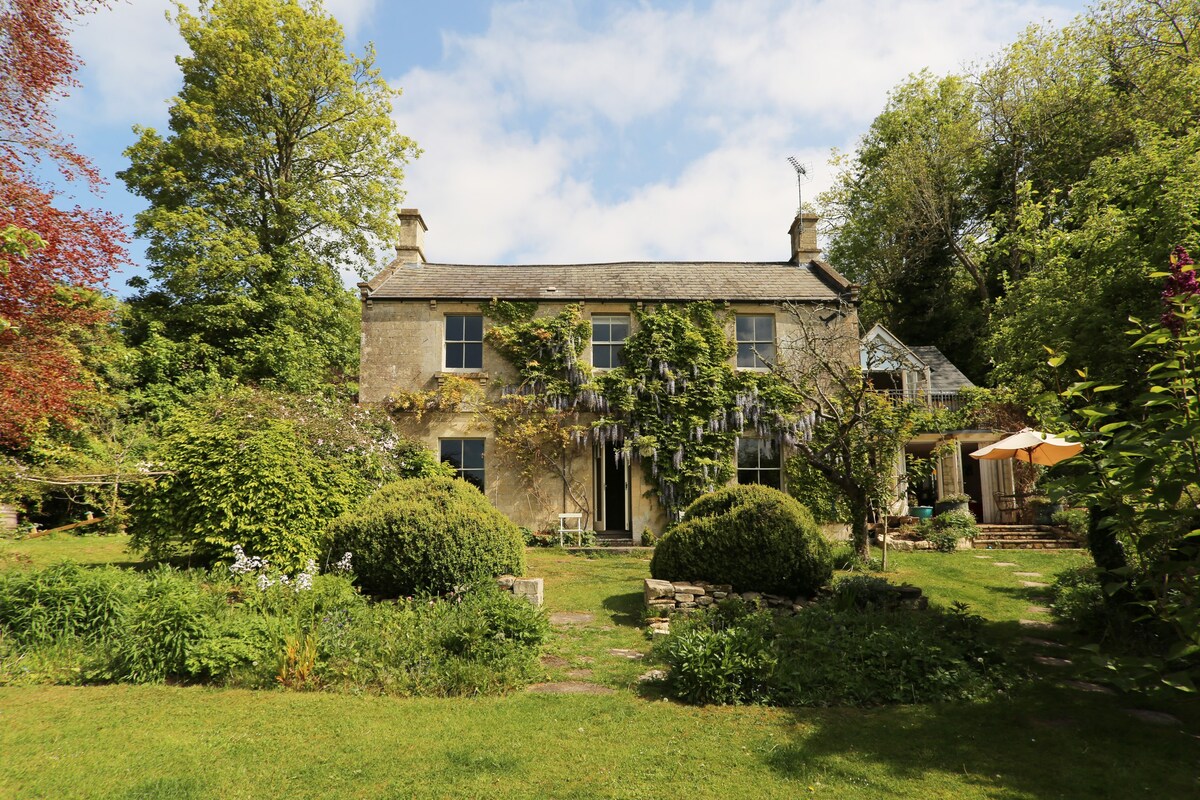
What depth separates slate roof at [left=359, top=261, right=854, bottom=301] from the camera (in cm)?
1761

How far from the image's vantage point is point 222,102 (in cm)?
2139

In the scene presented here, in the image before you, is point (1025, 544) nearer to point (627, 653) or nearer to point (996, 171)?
point (627, 653)

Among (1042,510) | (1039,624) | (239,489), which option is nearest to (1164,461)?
(1039,624)

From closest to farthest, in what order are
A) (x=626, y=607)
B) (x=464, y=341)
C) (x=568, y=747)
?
(x=568, y=747), (x=626, y=607), (x=464, y=341)

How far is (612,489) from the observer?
745 inches

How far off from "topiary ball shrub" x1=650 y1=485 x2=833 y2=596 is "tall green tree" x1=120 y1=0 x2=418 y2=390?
621 inches

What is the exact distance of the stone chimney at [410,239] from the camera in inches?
755

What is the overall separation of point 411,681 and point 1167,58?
27999mm

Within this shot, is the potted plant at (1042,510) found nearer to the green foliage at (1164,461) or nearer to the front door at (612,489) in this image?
the front door at (612,489)

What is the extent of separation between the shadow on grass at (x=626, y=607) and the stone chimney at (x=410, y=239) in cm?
1318

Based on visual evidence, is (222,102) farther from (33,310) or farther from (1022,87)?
(1022,87)

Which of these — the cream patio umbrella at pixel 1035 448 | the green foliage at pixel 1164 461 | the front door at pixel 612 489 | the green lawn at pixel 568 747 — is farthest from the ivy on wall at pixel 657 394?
the green foliage at pixel 1164 461

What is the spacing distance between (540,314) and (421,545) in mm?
10001

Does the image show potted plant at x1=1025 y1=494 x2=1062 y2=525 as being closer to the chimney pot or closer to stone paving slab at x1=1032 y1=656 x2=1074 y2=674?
the chimney pot
